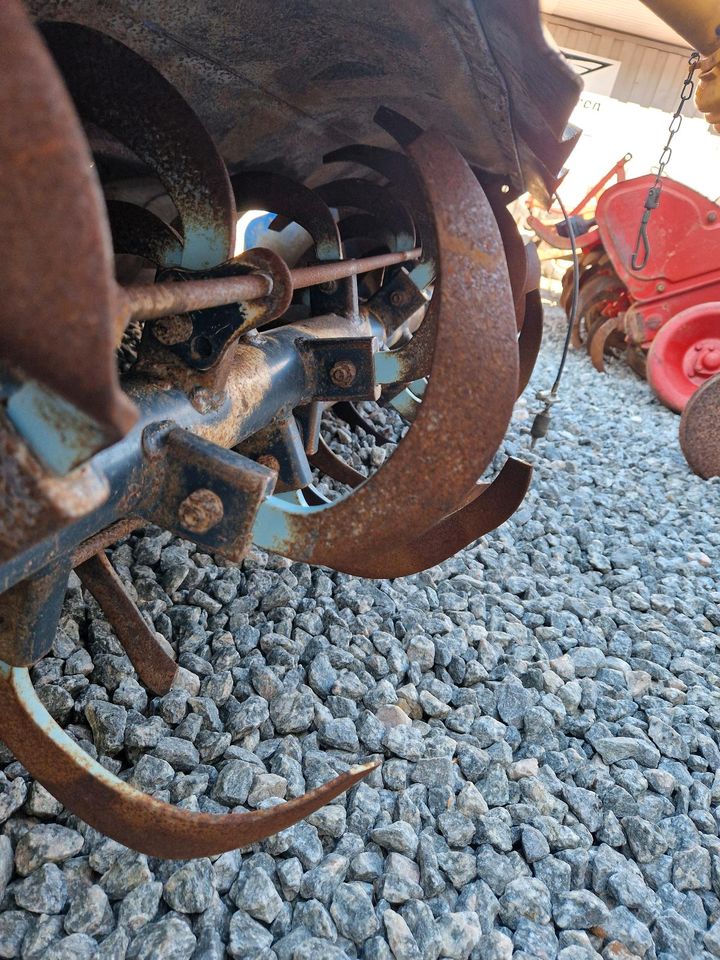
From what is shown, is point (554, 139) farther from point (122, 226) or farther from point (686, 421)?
point (686, 421)

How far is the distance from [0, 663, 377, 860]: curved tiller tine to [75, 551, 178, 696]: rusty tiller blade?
0.39 meters

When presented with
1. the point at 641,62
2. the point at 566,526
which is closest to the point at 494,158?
the point at 566,526

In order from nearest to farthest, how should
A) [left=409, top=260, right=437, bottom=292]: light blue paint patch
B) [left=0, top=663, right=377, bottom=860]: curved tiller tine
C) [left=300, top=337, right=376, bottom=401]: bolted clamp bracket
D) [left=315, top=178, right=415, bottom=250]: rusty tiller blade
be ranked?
[left=0, top=663, right=377, bottom=860]: curved tiller tine < [left=300, top=337, right=376, bottom=401]: bolted clamp bracket < [left=315, top=178, right=415, bottom=250]: rusty tiller blade < [left=409, top=260, right=437, bottom=292]: light blue paint patch

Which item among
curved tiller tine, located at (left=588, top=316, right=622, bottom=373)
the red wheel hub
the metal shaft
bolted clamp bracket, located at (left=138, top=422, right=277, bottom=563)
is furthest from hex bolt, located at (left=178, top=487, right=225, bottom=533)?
curved tiller tine, located at (left=588, top=316, right=622, bottom=373)

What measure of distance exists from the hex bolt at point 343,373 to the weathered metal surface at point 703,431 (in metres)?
2.81

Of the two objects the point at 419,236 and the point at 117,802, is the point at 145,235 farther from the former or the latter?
the point at 419,236

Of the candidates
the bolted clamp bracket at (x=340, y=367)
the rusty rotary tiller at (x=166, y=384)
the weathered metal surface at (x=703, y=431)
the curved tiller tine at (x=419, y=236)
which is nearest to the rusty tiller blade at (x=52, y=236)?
the rusty rotary tiller at (x=166, y=384)

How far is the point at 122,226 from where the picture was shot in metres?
1.25

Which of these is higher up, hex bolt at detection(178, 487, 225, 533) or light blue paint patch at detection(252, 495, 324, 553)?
hex bolt at detection(178, 487, 225, 533)

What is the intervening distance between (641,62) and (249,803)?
13.0 meters

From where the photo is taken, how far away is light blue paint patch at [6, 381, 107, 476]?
19.7 inches

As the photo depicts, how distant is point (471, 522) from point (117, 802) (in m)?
0.81

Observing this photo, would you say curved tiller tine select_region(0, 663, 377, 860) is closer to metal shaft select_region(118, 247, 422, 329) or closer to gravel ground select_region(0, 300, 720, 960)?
gravel ground select_region(0, 300, 720, 960)

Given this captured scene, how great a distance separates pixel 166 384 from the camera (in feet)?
3.49
